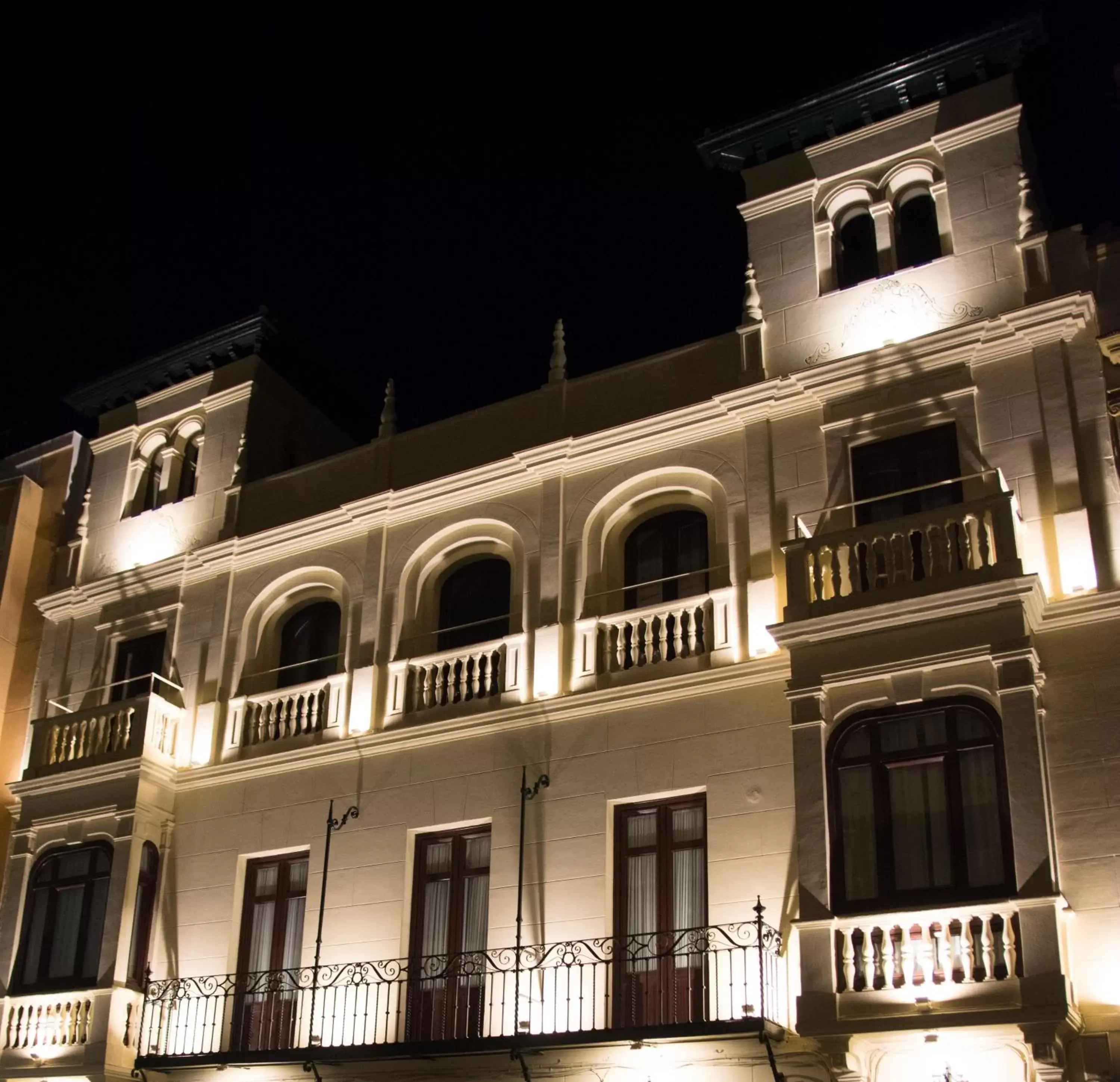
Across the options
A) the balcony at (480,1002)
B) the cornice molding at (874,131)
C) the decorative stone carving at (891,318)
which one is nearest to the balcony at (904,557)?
the decorative stone carving at (891,318)

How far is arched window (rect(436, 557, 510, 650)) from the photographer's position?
74.0ft

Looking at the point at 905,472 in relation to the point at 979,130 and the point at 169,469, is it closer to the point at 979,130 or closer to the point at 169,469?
the point at 979,130

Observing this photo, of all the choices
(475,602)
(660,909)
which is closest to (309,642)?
(475,602)

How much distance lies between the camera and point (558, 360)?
23.2 meters

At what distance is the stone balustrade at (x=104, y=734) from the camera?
76.3ft

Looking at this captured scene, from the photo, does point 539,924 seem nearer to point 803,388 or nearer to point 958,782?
point 958,782

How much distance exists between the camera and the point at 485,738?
2062 cm

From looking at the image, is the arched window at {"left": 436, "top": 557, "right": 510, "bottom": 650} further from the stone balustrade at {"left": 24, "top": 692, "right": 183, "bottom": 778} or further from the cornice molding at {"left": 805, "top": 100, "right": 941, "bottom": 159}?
the cornice molding at {"left": 805, "top": 100, "right": 941, "bottom": 159}

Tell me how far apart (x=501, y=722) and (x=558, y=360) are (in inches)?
237

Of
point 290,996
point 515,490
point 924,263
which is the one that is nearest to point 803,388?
point 924,263

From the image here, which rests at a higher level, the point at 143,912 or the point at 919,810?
the point at 919,810

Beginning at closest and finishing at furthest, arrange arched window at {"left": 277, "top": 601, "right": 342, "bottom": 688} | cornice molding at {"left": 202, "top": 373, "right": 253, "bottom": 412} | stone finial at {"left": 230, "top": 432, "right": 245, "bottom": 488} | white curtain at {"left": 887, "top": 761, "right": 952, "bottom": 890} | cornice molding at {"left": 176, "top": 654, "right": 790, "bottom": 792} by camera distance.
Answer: white curtain at {"left": 887, "top": 761, "right": 952, "bottom": 890}
cornice molding at {"left": 176, "top": 654, "right": 790, "bottom": 792}
arched window at {"left": 277, "top": 601, "right": 342, "bottom": 688}
stone finial at {"left": 230, "top": 432, "right": 245, "bottom": 488}
cornice molding at {"left": 202, "top": 373, "right": 253, "bottom": 412}

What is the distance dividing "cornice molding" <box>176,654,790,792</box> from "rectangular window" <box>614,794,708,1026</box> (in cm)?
140

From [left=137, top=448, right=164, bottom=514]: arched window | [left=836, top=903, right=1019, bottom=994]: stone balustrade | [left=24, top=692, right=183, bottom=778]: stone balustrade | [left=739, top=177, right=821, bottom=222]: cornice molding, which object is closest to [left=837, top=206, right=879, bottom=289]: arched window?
[left=739, top=177, right=821, bottom=222]: cornice molding
